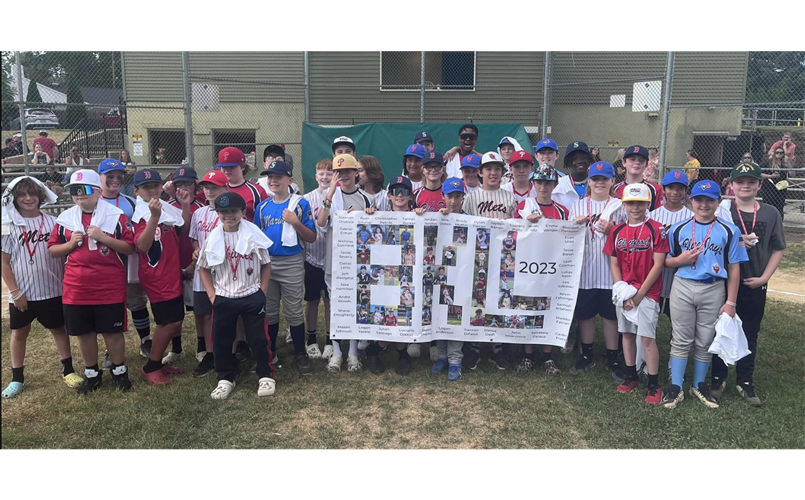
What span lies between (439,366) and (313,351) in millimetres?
1308

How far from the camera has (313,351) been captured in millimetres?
5680

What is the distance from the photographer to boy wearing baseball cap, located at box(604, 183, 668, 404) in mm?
4574

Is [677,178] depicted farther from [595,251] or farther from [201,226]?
[201,226]

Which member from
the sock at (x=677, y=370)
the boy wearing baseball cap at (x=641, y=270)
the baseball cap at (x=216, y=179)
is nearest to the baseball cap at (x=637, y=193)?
the boy wearing baseball cap at (x=641, y=270)

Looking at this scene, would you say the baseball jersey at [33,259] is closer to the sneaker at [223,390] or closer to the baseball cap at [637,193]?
the sneaker at [223,390]

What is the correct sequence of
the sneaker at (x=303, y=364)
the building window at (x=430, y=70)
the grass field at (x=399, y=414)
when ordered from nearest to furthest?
the grass field at (x=399, y=414), the sneaker at (x=303, y=364), the building window at (x=430, y=70)

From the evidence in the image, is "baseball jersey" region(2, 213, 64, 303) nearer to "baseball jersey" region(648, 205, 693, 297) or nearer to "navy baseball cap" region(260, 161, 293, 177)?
"navy baseball cap" region(260, 161, 293, 177)

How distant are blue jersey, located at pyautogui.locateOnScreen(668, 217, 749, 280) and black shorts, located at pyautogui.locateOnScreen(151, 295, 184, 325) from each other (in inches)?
170

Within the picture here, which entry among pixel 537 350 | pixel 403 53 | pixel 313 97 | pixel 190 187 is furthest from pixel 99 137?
pixel 537 350

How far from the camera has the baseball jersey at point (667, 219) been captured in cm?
489

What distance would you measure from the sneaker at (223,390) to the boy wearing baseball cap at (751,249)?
404cm

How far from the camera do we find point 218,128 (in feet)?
46.9

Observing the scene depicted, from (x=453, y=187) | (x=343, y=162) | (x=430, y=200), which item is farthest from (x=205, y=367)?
(x=453, y=187)

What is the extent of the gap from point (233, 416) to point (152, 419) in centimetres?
60
